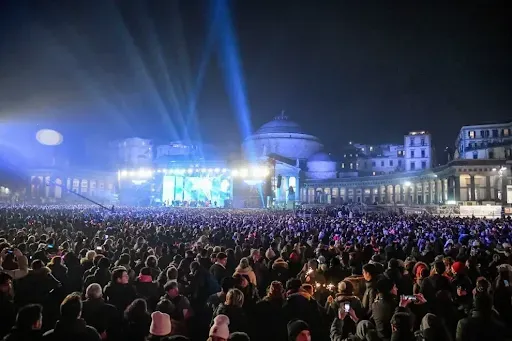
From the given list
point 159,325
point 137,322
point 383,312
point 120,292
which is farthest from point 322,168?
point 159,325

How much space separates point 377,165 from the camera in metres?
118

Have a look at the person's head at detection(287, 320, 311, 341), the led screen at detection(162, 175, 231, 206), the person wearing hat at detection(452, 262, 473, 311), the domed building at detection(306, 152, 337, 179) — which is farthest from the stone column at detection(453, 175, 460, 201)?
the person's head at detection(287, 320, 311, 341)

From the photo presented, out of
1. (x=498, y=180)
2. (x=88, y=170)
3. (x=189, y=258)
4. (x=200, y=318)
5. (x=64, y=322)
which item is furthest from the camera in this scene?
(x=88, y=170)

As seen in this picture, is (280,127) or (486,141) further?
(280,127)

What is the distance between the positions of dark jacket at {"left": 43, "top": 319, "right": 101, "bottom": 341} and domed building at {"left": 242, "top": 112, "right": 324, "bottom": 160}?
384ft

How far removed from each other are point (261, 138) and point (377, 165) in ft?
108

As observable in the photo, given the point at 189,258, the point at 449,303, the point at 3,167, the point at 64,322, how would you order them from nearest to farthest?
1. the point at 64,322
2. the point at 449,303
3. the point at 189,258
4. the point at 3,167

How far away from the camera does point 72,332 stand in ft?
17.3

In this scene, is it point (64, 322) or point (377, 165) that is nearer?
point (64, 322)

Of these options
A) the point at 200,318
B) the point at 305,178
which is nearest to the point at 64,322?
the point at 200,318

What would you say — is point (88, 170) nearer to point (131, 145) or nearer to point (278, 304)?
point (131, 145)

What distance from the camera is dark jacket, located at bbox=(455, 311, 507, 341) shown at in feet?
18.6

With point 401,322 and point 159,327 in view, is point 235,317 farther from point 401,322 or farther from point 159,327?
point 401,322

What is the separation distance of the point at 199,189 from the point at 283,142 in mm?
47226
